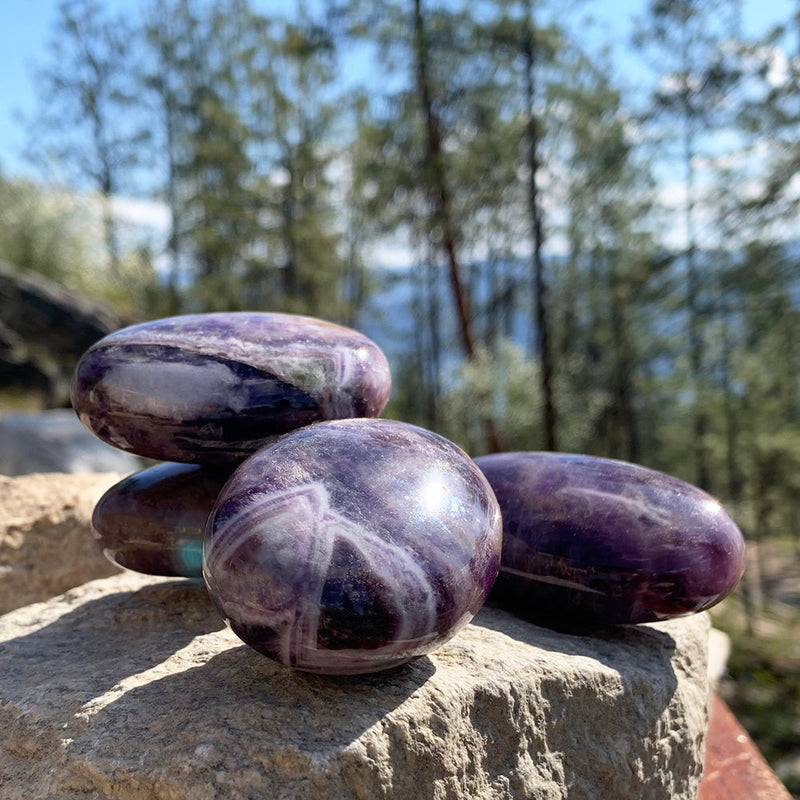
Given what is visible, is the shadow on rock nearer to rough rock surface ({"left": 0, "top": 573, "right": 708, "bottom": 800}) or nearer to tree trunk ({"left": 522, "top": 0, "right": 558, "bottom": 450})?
rough rock surface ({"left": 0, "top": 573, "right": 708, "bottom": 800})

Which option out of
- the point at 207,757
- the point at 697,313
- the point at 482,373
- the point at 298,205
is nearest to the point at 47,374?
the point at 298,205

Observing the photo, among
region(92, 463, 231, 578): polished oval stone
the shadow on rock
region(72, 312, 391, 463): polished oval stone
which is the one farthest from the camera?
region(92, 463, 231, 578): polished oval stone

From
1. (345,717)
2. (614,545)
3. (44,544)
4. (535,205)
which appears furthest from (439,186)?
(345,717)

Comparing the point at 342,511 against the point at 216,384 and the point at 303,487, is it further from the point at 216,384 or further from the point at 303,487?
the point at 216,384

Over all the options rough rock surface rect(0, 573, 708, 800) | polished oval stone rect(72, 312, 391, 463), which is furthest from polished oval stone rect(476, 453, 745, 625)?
polished oval stone rect(72, 312, 391, 463)

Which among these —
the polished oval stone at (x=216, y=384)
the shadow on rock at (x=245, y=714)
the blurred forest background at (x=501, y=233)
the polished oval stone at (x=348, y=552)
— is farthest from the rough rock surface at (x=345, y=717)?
the blurred forest background at (x=501, y=233)

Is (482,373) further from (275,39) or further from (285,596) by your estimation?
(275,39)
